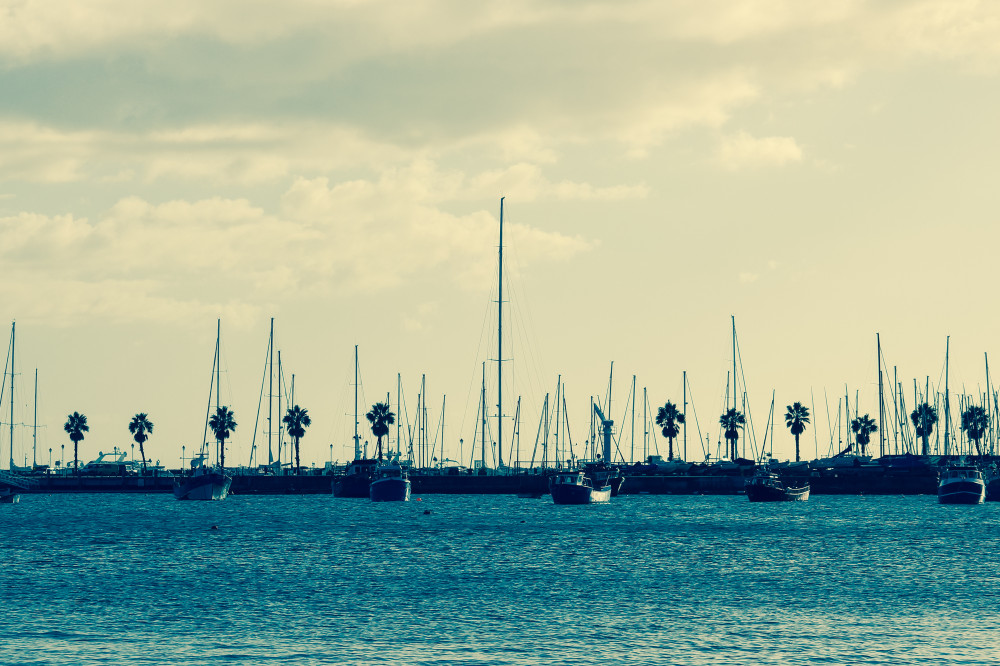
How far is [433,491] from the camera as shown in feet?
561

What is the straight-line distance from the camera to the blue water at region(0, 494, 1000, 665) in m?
40.3

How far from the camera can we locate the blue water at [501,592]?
132 feet

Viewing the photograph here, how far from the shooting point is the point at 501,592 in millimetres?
56219

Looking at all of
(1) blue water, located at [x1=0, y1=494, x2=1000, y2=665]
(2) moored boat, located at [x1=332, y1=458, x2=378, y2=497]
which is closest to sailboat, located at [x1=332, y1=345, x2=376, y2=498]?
(2) moored boat, located at [x1=332, y1=458, x2=378, y2=497]

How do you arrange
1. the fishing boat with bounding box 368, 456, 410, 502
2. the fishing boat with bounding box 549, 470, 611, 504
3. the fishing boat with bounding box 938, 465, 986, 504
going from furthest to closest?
the fishing boat with bounding box 368, 456, 410, 502, the fishing boat with bounding box 938, 465, 986, 504, the fishing boat with bounding box 549, 470, 611, 504

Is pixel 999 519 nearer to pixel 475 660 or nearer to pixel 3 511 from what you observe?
pixel 475 660

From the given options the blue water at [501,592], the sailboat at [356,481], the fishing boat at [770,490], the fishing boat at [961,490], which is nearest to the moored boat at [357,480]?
the sailboat at [356,481]

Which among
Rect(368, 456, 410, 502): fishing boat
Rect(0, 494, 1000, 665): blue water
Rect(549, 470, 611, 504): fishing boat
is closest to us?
Rect(0, 494, 1000, 665): blue water

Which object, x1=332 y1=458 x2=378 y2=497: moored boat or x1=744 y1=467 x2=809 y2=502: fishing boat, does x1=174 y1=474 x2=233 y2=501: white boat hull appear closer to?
x1=332 y1=458 x2=378 y2=497: moored boat

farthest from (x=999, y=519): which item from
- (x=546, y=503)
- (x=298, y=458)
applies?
(x=298, y=458)

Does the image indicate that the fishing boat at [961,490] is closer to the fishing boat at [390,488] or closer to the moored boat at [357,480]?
the fishing boat at [390,488]

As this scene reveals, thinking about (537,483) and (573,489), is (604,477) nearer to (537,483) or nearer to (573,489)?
(573,489)

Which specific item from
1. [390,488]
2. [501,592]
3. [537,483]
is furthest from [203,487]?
[501,592]

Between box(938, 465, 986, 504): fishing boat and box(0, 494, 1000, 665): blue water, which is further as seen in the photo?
box(938, 465, 986, 504): fishing boat
